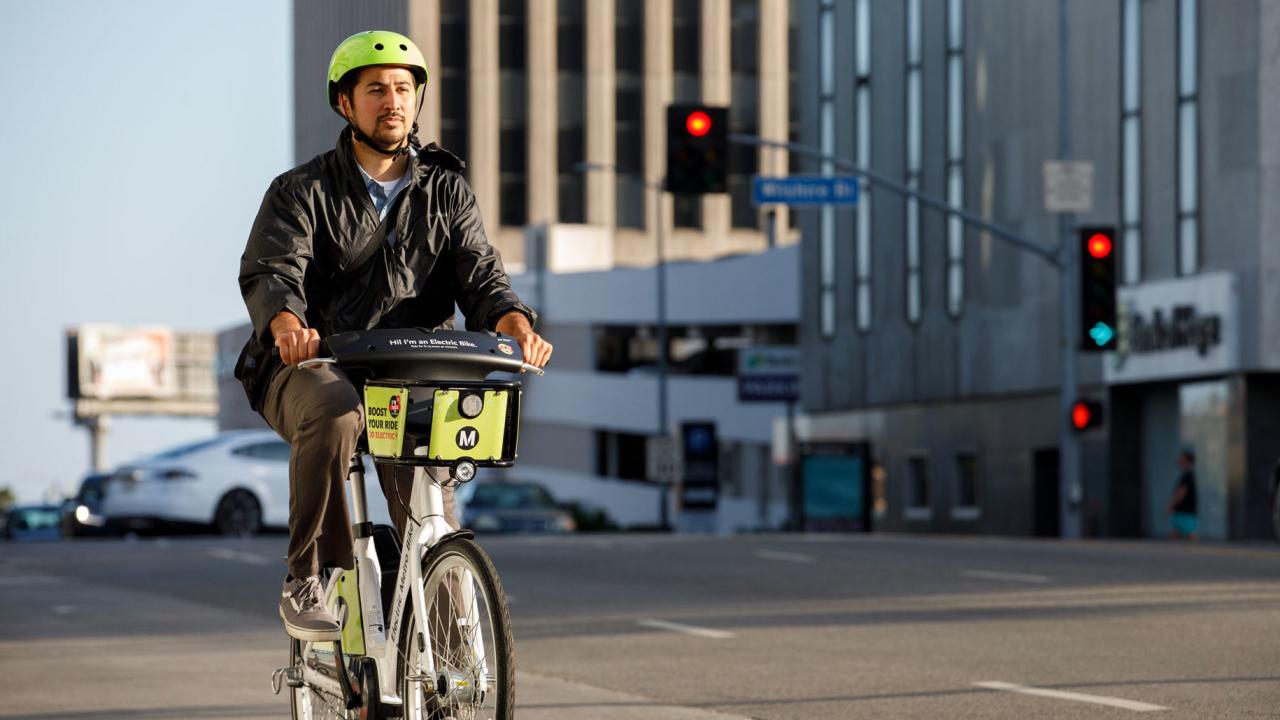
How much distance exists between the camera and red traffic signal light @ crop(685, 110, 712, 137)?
2705 centimetres

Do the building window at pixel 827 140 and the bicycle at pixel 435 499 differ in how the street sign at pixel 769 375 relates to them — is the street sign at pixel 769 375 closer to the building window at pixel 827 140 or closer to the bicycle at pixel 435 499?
the building window at pixel 827 140

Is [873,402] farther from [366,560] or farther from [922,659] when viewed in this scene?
[366,560]

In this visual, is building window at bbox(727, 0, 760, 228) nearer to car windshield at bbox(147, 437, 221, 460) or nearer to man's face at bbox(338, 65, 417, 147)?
car windshield at bbox(147, 437, 221, 460)

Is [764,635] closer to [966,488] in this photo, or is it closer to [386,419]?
[386,419]

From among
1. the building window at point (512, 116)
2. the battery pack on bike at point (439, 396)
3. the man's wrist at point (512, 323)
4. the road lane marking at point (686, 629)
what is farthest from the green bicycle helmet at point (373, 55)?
the building window at point (512, 116)

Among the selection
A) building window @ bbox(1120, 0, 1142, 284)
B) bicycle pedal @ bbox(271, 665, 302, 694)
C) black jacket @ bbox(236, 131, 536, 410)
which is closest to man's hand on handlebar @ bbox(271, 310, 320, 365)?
black jacket @ bbox(236, 131, 536, 410)

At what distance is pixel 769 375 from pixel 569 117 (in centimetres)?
3203

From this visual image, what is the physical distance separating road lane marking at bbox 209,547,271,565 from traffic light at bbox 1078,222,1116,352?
36.5ft

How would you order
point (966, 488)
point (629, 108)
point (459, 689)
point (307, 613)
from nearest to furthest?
point (459, 689) → point (307, 613) → point (966, 488) → point (629, 108)

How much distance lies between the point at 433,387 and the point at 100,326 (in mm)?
141645

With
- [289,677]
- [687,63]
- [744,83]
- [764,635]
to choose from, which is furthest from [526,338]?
[744,83]

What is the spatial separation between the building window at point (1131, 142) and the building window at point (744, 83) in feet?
149

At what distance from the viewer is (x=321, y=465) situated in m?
5.94

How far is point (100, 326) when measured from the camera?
14338 cm
